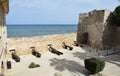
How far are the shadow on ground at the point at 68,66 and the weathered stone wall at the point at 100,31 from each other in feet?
23.2

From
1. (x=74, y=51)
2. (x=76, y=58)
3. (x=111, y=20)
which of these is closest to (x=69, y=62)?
(x=76, y=58)

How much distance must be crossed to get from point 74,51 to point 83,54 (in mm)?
1518

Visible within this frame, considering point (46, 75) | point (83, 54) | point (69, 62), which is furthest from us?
point (83, 54)

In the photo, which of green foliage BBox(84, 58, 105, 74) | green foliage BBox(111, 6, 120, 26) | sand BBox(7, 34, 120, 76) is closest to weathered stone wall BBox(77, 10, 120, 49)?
green foliage BBox(111, 6, 120, 26)

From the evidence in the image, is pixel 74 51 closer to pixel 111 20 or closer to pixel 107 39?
pixel 107 39

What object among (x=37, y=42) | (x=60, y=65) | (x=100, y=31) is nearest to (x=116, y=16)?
(x=100, y=31)

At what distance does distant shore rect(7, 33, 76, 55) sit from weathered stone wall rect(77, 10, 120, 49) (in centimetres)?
250

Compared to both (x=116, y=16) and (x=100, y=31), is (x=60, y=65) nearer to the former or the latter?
(x=100, y=31)

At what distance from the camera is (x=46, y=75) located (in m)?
14.1

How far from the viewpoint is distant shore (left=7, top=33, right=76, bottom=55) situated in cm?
1905

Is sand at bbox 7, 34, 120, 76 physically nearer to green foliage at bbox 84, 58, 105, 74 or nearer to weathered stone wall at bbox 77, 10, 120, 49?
green foliage at bbox 84, 58, 105, 74

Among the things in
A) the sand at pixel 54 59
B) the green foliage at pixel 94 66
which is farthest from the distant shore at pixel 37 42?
the green foliage at pixel 94 66

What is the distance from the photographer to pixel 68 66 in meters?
16.2

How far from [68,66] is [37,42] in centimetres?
601
